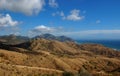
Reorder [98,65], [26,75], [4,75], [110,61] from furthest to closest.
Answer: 1. [110,61]
2. [98,65]
3. [26,75]
4. [4,75]

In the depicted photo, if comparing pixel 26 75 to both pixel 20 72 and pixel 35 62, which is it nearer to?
pixel 20 72

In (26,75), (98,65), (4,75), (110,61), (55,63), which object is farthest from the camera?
(110,61)

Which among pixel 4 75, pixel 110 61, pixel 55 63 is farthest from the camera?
pixel 110 61

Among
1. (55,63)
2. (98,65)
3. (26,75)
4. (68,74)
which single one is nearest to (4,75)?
(26,75)

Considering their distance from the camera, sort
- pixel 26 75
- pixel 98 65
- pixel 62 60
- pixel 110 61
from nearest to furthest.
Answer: pixel 26 75 < pixel 62 60 < pixel 98 65 < pixel 110 61

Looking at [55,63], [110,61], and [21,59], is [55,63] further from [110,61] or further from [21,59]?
[110,61]

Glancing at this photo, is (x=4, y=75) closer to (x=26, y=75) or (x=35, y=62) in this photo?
(x=26, y=75)

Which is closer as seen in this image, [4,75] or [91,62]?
[4,75]

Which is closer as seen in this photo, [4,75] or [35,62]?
[4,75]

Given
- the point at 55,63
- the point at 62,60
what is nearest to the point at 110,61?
the point at 62,60
